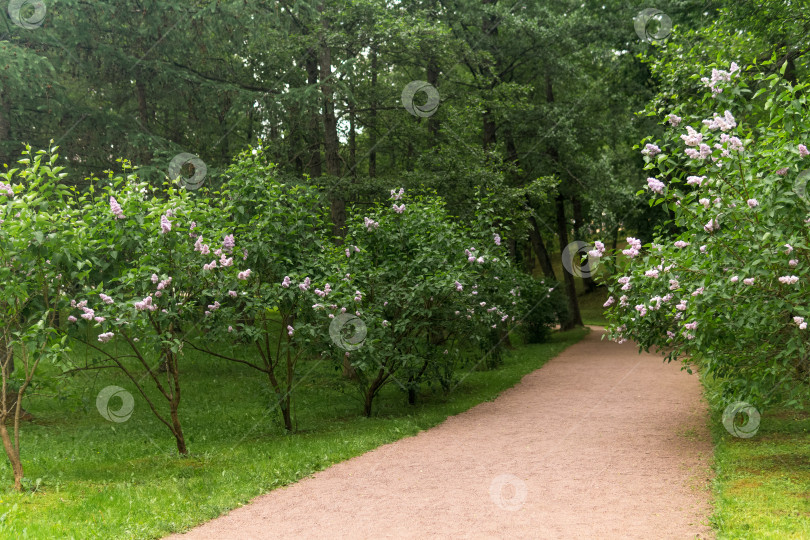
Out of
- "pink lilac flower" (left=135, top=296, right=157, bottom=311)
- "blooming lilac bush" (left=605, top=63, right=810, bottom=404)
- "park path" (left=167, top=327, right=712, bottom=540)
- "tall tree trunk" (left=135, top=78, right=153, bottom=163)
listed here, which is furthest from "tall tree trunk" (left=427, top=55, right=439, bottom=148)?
"pink lilac flower" (left=135, top=296, right=157, bottom=311)

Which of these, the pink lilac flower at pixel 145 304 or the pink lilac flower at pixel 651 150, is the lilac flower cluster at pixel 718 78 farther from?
the pink lilac flower at pixel 145 304

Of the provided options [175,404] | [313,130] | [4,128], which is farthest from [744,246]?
[4,128]

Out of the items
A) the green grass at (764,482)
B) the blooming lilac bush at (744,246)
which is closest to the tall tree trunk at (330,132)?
the green grass at (764,482)

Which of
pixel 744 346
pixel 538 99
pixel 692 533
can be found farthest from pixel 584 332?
pixel 692 533

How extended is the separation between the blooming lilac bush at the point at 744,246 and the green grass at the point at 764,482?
72cm

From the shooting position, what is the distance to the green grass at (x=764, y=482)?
596cm

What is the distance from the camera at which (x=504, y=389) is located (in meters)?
15.5

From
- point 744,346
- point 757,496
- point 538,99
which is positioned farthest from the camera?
point 538,99

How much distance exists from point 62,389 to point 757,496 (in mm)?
7439

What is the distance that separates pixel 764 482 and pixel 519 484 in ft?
8.16

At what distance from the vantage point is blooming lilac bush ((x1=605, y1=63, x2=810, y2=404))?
647 cm

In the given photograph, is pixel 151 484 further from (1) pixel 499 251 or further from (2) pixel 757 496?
(1) pixel 499 251

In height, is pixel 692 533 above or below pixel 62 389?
below

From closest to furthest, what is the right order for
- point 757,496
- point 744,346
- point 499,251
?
point 757,496 < point 744,346 < point 499,251
